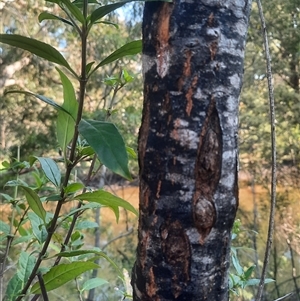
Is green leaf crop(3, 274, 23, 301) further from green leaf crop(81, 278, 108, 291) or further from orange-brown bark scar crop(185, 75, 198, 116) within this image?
orange-brown bark scar crop(185, 75, 198, 116)

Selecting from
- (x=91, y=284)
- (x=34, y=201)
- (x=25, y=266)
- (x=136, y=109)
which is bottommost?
→ (x=91, y=284)

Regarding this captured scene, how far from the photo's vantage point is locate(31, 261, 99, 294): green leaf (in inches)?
20.1

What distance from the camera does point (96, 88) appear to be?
3.55 m

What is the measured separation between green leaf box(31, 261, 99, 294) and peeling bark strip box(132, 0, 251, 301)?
11 cm

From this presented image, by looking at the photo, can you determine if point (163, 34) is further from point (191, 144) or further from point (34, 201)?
point (34, 201)

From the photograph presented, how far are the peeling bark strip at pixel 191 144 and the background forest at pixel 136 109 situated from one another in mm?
2235

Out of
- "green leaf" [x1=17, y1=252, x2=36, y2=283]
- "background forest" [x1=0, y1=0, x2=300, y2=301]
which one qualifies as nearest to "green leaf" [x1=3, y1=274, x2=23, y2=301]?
"green leaf" [x1=17, y1=252, x2=36, y2=283]

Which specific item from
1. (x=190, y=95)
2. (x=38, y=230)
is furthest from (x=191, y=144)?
(x=38, y=230)

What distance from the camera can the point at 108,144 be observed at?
1.20 ft

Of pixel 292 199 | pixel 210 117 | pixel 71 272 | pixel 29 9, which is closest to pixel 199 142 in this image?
pixel 210 117

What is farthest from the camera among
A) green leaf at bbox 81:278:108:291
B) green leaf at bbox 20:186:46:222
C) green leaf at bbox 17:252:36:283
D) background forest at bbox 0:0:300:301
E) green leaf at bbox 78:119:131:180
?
background forest at bbox 0:0:300:301

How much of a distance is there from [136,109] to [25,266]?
2.92 meters

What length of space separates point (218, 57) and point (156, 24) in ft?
0.26

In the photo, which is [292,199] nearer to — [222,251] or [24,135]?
[24,135]
